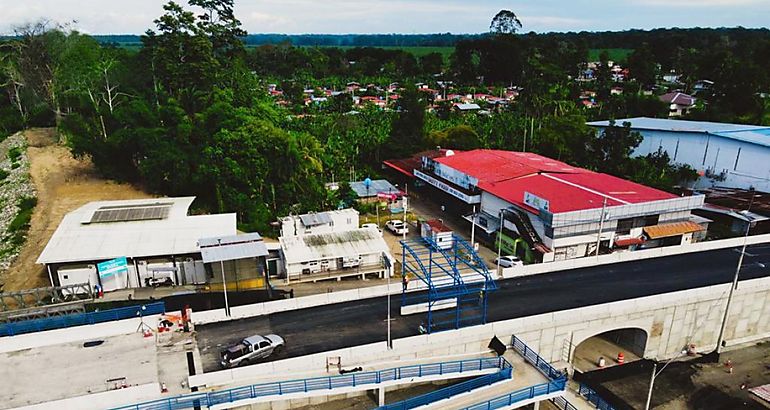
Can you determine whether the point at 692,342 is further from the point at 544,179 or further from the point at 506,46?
the point at 506,46

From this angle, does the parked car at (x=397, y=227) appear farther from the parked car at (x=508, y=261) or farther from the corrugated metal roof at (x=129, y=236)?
the corrugated metal roof at (x=129, y=236)

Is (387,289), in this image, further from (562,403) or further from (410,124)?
(410,124)

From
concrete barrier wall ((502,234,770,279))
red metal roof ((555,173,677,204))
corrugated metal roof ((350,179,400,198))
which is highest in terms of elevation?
red metal roof ((555,173,677,204))

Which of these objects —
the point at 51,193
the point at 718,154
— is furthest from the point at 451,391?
the point at 718,154

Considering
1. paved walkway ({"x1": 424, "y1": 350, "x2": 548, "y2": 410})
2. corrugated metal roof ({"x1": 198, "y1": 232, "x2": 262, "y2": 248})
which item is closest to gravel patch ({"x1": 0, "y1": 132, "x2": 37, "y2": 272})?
corrugated metal roof ({"x1": 198, "y1": 232, "x2": 262, "y2": 248})

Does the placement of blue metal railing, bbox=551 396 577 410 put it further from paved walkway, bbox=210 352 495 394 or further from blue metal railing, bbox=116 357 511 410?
paved walkway, bbox=210 352 495 394

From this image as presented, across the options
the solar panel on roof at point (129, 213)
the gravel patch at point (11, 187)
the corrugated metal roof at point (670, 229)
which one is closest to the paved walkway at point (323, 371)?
the solar panel on roof at point (129, 213)
